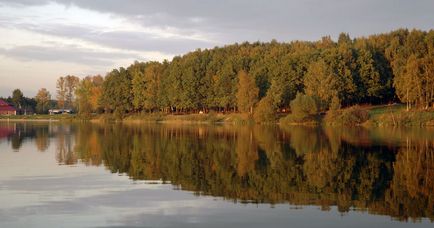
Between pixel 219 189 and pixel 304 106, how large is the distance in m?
72.2

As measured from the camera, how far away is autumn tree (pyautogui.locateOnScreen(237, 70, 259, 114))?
103m

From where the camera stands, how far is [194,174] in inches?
998

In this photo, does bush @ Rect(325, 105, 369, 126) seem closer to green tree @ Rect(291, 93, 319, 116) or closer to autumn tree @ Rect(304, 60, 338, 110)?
green tree @ Rect(291, 93, 319, 116)

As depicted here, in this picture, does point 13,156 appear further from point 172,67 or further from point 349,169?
point 172,67

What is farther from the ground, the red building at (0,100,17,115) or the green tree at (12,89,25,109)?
the green tree at (12,89,25,109)

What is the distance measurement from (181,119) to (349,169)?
92.5m

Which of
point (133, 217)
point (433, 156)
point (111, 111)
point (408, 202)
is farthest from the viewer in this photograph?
point (111, 111)

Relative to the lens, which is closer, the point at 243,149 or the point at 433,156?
the point at 433,156

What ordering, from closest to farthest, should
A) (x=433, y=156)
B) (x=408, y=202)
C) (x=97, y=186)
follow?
(x=408, y=202) → (x=97, y=186) → (x=433, y=156)

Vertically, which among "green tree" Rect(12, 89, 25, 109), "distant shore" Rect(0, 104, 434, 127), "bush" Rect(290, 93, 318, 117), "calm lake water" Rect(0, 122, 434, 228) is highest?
"green tree" Rect(12, 89, 25, 109)

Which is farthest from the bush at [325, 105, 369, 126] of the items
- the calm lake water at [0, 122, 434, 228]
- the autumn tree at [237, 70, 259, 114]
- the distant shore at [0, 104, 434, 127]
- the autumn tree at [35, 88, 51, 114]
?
the autumn tree at [35, 88, 51, 114]

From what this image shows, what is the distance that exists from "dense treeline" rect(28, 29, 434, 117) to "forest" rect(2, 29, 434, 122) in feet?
0.56

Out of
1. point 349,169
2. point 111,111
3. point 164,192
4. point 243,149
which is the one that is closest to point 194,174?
point 164,192

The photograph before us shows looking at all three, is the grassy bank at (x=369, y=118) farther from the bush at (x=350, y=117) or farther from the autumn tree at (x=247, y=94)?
the autumn tree at (x=247, y=94)
